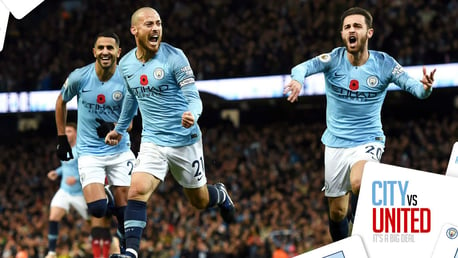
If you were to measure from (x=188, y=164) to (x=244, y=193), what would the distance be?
44.9 feet

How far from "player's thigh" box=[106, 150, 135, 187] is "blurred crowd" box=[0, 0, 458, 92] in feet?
45.3

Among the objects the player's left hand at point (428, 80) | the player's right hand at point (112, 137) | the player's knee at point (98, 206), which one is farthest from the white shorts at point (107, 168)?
the player's left hand at point (428, 80)

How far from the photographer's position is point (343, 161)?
9336 mm

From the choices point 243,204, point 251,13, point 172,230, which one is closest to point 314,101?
point 251,13

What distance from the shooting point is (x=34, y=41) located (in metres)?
29.5

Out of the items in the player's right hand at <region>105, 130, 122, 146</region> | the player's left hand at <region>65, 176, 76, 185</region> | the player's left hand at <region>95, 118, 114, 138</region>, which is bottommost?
the player's left hand at <region>65, 176, 76, 185</region>

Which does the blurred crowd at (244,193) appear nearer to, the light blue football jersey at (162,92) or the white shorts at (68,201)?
the white shorts at (68,201)

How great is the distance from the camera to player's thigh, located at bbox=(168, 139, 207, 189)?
916cm

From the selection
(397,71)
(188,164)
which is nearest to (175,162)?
(188,164)

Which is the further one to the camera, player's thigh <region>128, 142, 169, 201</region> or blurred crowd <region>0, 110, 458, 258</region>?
blurred crowd <region>0, 110, 458, 258</region>

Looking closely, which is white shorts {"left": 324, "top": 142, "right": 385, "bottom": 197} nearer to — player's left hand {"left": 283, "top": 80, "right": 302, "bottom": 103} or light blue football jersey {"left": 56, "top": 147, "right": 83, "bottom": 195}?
player's left hand {"left": 283, "top": 80, "right": 302, "bottom": 103}

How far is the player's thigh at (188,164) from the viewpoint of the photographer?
916 centimetres
